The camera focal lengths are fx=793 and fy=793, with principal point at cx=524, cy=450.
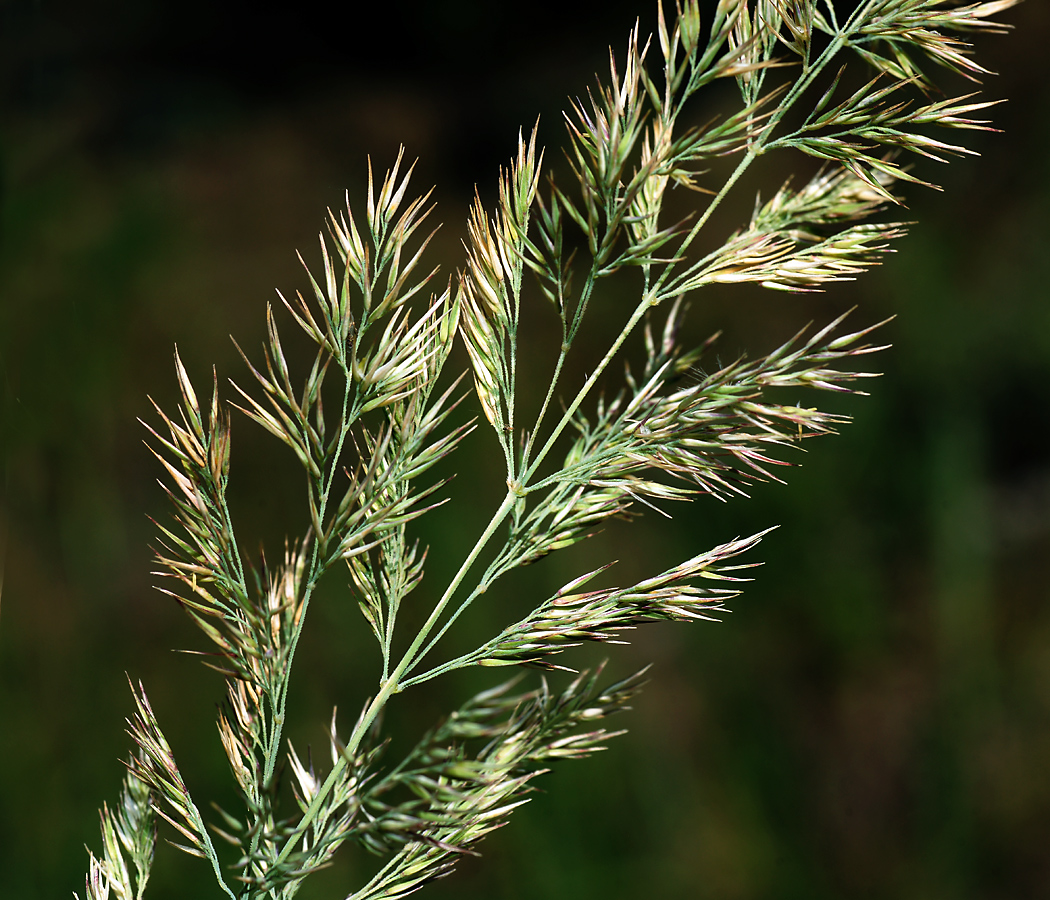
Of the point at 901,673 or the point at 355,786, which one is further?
the point at 901,673

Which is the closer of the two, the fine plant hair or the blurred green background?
the fine plant hair

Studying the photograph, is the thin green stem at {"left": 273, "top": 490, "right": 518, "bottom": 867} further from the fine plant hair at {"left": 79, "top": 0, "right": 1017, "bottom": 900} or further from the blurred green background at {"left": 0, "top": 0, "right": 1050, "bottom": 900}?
the blurred green background at {"left": 0, "top": 0, "right": 1050, "bottom": 900}

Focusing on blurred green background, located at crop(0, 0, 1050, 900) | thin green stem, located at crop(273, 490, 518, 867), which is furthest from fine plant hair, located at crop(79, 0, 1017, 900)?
blurred green background, located at crop(0, 0, 1050, 900)

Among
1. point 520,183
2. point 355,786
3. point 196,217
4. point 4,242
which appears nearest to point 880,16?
point 520,183

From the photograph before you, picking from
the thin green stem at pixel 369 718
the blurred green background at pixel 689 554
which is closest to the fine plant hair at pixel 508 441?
the thin green stem at pixel 369 718

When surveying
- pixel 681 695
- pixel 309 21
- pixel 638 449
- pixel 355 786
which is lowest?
pixel 681 695

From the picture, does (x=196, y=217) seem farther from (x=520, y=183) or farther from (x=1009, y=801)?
(x=1009, y=801)

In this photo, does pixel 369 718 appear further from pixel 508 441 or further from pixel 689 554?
pixel 689 554

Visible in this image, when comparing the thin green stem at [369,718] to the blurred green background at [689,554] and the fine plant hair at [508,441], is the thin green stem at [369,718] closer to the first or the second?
the fine plant hair at [508,441]
